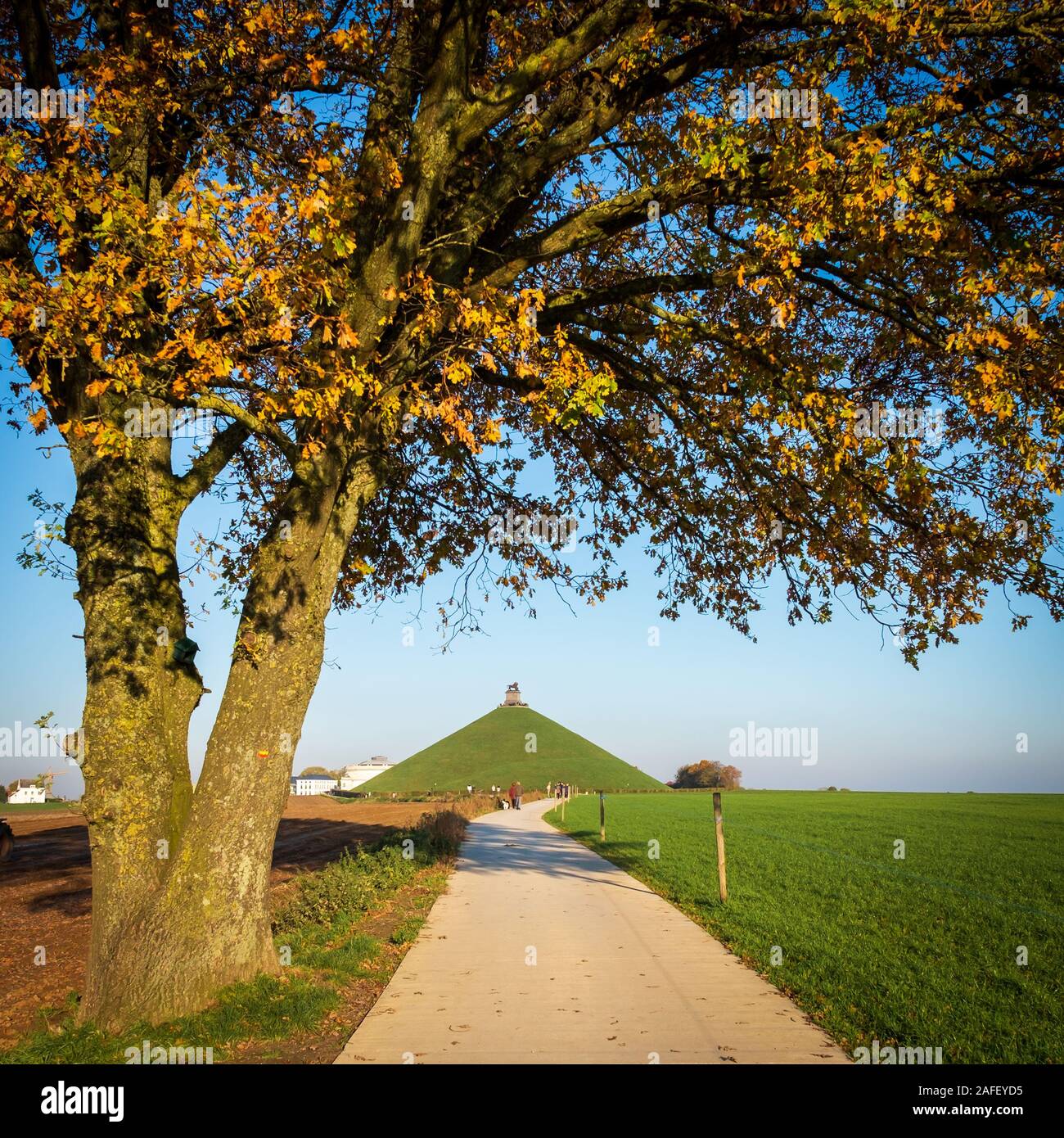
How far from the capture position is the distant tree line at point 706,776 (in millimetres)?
132000

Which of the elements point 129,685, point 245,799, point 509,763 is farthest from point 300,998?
point 509,763

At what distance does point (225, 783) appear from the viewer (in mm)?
6777

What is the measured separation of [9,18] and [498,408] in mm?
8242

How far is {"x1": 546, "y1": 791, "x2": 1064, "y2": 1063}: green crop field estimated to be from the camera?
19.8 ft

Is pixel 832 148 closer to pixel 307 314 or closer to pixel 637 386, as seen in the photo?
pixel 637 386

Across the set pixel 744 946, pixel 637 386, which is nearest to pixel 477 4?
pixel 637 386

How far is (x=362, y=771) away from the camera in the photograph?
5108 inches

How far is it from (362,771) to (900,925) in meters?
128

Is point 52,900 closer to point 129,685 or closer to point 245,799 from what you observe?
point 129,685

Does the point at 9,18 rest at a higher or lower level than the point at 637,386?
higher

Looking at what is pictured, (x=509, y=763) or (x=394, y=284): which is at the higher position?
(x=394, y=284)

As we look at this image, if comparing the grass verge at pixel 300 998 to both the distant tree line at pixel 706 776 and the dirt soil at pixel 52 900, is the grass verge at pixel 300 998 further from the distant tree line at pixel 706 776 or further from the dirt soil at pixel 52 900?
the distant tree line at pixel 706 776

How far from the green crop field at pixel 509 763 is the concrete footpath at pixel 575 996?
8400cm

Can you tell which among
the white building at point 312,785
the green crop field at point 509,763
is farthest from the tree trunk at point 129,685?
the white building at point 312,785
